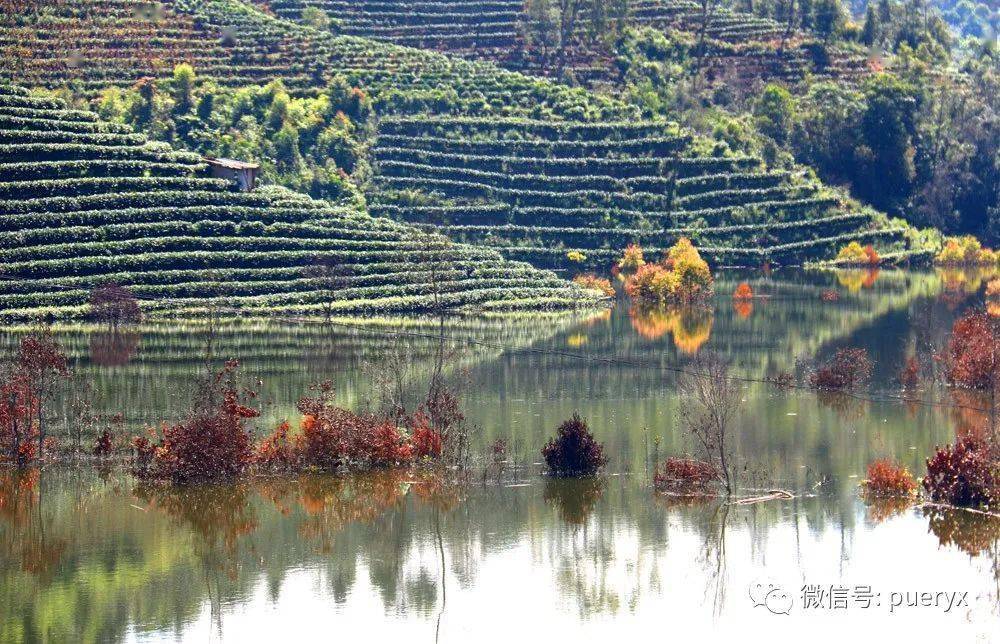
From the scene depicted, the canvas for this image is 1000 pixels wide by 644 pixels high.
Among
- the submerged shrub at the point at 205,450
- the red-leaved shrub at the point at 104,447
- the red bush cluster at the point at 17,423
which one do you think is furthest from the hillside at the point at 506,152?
the submerged shrub at the point at 205,450

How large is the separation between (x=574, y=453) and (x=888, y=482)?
26.1 ft

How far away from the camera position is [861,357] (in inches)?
2291

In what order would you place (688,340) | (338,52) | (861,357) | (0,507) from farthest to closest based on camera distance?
(338,52) → (688,340) → (861,357) → (0,507)

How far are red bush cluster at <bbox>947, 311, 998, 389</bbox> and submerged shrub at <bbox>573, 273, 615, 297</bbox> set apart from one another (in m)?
27.6

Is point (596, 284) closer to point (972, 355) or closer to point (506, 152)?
point (506, 152)

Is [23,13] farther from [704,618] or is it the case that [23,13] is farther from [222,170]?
[704,618]

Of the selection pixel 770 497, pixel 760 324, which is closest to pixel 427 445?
pixel 770 497

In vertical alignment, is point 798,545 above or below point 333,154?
below

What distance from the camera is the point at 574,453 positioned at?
143 feet

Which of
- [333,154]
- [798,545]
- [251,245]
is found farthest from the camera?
[333,154]

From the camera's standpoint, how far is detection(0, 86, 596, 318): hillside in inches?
2835

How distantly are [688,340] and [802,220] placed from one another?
31564 millimetres

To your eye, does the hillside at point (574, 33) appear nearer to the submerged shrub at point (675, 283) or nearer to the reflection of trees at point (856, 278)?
the reflection of trees at point (856, 278)

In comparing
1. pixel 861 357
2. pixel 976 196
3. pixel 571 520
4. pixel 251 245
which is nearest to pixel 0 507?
pixel 571 520
